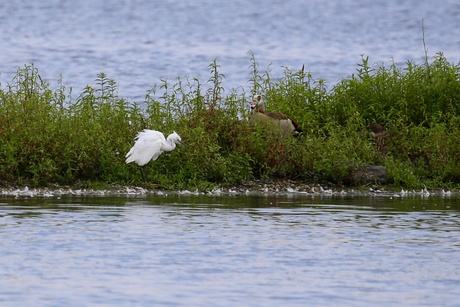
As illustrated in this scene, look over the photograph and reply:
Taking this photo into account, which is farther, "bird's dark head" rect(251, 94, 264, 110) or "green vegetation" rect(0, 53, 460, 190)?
"bird's dark head" rect(251, 94, 264, 110)

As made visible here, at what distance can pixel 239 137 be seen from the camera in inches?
639

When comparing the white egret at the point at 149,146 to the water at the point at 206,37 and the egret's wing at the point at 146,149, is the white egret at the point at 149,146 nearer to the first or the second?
the egret's wing at the point at 146,149

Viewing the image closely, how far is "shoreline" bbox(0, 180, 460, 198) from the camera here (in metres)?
15.2

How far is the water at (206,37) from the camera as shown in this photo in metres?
34.3

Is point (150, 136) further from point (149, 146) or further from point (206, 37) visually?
point (206, 37)

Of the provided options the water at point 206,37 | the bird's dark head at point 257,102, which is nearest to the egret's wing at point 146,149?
the bird's dark head at point 257,102

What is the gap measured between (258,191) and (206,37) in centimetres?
3334

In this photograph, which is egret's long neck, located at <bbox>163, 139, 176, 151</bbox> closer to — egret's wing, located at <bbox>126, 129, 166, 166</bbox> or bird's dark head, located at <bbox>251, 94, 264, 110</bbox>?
egret's wing, located at <bbox>126, 129, 166, 166</bbox>

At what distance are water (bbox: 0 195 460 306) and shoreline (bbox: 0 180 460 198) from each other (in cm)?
40

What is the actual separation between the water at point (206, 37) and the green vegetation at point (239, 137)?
832 cm

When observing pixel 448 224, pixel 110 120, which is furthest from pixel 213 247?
pixel 110 120

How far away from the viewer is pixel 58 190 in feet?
50.2

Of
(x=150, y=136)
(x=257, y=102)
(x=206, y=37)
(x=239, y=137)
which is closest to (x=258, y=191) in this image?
(x=239, y=137)

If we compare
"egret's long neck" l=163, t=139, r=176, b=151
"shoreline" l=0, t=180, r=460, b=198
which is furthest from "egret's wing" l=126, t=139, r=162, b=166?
"shoreline" l=0, t=180, r=460, b=198
